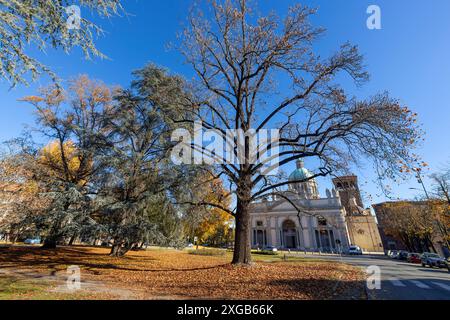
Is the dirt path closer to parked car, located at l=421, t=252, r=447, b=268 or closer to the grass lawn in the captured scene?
the grass lawn

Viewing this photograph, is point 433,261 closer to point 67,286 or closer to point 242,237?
point 242,237

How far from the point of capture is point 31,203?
12.0 metres

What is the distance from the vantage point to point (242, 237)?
1224 cm

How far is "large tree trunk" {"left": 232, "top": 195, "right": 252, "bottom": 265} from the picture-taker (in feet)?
39.4

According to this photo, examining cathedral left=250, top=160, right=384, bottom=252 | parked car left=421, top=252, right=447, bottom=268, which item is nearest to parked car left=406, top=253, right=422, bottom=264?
parked car left=421, top=252, right=447, bottom=268

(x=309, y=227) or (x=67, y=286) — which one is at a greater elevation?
(x=309, y=227)

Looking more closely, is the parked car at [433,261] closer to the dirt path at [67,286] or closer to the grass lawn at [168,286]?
the grass lawn at [168,286]

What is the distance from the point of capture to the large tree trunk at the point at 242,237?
1202 centimetres

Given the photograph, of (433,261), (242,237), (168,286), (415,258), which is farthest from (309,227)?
(168,286)

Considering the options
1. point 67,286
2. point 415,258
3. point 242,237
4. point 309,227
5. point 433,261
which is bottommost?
point 67,286

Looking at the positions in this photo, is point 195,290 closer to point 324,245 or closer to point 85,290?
point 85,290

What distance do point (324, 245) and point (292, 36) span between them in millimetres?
56695

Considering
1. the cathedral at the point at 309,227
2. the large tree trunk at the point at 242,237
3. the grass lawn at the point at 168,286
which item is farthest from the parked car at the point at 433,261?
the cathedral at the point at 309,227

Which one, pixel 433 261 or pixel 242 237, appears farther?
pixel 433 261
